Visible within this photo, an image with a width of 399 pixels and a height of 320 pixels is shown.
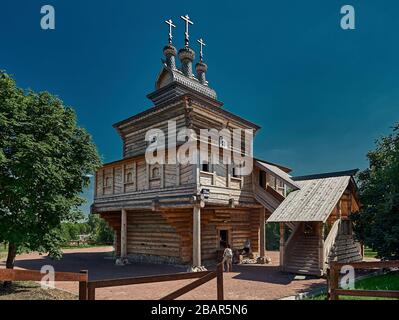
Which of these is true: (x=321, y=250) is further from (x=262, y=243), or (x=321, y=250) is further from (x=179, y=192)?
(x=179, y=192)

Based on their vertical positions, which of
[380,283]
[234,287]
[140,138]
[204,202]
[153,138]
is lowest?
[234,287]

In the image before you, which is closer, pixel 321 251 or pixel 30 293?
pixel 30 293

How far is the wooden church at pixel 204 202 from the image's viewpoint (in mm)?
17000

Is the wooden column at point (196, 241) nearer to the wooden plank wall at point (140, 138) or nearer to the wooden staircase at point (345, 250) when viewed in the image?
the wooden staircase at point (345, 250)

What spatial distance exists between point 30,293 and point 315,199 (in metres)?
14.1

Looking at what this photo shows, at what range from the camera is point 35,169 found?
428 inches

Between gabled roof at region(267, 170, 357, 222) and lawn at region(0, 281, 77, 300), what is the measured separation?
10123 mm

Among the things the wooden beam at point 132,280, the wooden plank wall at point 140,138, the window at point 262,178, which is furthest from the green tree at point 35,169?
the window at point 262,178

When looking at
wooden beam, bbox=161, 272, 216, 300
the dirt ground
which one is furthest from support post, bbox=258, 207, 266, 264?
wooden beam, bbox=161, 272, 216, 300

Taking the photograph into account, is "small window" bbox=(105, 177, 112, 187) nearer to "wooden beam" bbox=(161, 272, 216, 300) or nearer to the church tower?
the church tower

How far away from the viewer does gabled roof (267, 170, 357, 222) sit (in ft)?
52.0

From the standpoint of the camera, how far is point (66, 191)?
42.7 feet

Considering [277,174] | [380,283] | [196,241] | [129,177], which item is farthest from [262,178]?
[380,283]
